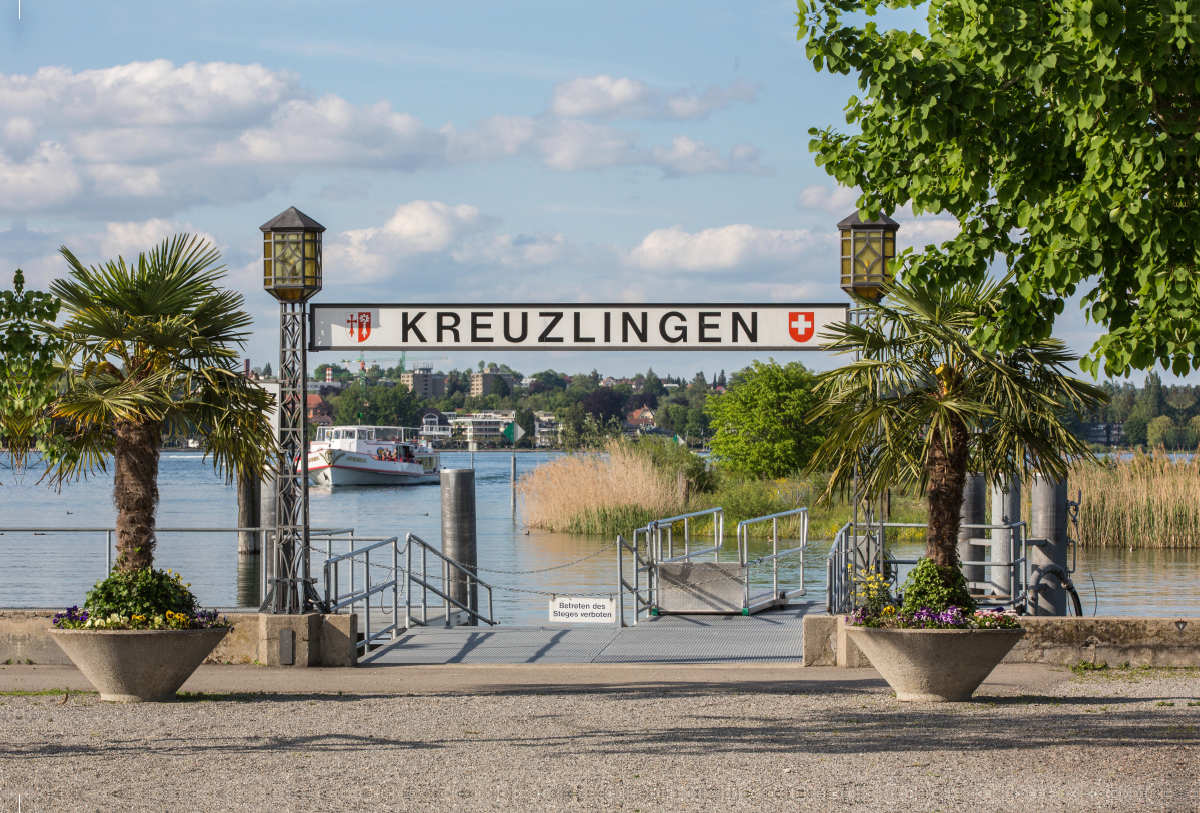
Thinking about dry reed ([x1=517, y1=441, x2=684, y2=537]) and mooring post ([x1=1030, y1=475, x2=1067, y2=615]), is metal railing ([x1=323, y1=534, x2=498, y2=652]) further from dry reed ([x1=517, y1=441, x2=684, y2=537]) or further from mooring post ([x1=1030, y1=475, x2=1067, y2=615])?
dry reed ([x1=517, y1=441, x2=684, y2=537])

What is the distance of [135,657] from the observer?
9.01 m

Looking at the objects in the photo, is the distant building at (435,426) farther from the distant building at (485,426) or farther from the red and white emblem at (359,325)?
the red and white emblem at (359,325)

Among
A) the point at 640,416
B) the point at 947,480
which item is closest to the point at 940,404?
the point at 947,480

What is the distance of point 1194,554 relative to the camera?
26.3 m

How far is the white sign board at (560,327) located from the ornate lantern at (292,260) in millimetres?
292

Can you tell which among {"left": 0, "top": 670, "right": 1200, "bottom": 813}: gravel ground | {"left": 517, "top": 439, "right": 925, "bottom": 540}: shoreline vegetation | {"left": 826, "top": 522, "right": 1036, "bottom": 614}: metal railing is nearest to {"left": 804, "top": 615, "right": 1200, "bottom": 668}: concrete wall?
{"left": 826, "top": 522, "right": 1036, "bottom": 614}: metal railing

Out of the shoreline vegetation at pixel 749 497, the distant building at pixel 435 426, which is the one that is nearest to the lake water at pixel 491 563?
the shoreline vegetation at pixel 749 497

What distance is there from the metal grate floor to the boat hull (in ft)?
200

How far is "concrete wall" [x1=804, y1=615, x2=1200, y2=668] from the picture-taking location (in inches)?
414

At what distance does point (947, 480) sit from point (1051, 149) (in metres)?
3.31

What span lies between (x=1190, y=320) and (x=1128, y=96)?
1228mm

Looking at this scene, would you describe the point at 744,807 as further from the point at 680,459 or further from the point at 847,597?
the point at 680,459

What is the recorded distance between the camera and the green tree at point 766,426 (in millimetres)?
41000

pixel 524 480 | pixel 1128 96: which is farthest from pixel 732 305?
pixel 524 480
